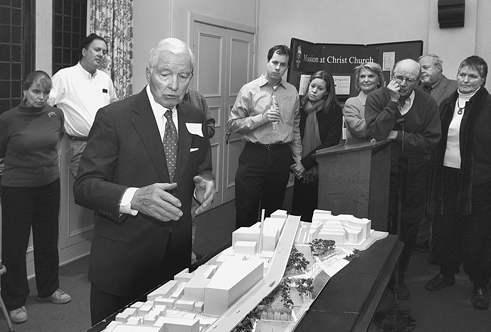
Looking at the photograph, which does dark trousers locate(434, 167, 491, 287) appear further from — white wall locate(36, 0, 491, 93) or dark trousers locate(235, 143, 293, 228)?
white wall locate(36, 0, 491, 93)

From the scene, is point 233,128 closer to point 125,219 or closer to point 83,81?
point 83,81

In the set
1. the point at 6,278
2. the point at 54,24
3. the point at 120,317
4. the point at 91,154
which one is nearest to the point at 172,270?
the point at 91,154

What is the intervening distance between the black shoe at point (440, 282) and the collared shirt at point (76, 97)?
9.83 feet

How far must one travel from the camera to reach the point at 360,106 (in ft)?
14.5

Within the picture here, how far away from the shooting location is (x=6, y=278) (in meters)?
3.79

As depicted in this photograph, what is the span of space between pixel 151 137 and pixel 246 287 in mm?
751

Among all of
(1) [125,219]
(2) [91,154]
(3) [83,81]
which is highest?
(3) [83,81]

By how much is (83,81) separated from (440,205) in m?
2.99

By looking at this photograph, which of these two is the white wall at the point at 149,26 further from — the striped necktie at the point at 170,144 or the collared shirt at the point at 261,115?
the striped necktie at the point at 170,144

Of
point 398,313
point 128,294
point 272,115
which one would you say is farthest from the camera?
point 272,115

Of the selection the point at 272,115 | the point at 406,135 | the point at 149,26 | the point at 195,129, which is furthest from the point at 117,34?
the point at 195,129

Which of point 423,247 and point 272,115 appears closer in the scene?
point 272,115

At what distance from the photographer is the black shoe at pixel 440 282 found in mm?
4532

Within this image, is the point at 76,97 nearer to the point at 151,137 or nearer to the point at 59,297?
the point at 59,297
